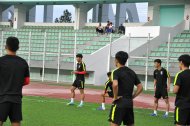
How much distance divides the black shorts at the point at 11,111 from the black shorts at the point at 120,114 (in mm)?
1729

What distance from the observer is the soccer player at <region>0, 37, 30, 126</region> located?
728cm

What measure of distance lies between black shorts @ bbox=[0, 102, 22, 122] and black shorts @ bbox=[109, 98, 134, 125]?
5.67ft

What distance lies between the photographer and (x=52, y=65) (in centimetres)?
3447

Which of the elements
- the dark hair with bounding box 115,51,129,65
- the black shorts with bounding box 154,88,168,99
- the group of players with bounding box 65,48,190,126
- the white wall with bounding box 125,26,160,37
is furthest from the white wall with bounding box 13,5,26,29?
the dark hair with bounding box 115,51,129,65

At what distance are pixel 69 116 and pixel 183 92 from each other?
5651 mm

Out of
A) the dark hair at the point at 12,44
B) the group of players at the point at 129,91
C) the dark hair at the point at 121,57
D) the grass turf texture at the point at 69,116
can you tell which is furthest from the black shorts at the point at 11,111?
the grass turf texture at the point at 69,116

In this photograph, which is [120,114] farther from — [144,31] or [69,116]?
[144,31]

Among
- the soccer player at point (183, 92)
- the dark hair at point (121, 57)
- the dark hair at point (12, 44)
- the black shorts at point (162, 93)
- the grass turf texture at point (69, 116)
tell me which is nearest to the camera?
the dark hair at point (12, 44)

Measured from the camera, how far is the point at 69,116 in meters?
13.7

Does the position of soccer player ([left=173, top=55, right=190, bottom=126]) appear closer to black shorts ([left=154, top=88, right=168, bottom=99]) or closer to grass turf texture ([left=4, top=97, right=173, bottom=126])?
grass turf texture ([left=4, top=97, right=173, bottom=126])

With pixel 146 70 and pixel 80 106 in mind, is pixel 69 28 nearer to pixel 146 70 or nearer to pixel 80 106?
pixel 146 70

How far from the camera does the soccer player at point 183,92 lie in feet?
28.6

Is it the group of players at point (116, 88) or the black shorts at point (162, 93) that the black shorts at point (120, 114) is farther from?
the black shorts at point (162, 93)

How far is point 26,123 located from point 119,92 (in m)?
4.49
